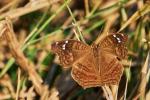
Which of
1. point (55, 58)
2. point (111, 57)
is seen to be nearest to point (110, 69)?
point (111, 57)

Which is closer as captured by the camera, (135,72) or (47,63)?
Result: (135,72)

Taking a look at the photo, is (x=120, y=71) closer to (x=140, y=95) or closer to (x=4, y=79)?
(x=140, y=95)

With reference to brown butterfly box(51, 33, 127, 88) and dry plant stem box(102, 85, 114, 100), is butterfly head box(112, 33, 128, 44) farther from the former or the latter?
dry plant stem box(102, 85, 114, 100)

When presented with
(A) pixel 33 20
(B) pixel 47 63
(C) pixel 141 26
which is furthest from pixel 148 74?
(A) pixel 33 20

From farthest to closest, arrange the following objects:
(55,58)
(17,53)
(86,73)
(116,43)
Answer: (55,58), (17,53), (116,43), (86,73)

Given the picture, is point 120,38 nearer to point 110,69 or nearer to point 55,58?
Answer: point 110,69

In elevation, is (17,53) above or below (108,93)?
above
